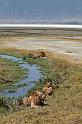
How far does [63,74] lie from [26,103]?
12616 mm

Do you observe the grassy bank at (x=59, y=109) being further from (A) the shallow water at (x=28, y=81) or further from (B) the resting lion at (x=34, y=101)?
(A) the shallow water at (x=28, y=81)

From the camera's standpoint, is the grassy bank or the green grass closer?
the grassy bank

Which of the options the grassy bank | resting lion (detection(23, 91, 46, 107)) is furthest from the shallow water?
resting lion (detection(23, 91, 46, 107))

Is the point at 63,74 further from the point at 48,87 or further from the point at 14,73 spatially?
the point at 48,87

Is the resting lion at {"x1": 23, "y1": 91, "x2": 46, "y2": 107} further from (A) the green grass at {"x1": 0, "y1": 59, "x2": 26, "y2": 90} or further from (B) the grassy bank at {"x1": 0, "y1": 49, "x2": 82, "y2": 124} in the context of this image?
(A) the green grass at {"x1": 0, "y1": 59, "x2": 26, "y2": 90}

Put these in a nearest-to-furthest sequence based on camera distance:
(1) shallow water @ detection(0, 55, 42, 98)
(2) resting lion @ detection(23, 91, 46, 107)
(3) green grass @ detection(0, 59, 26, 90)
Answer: (2) resting lion @ detection(23, 91, 46, 107) < (1) shallow water @ detection(0, 55, 42, 98) < (3) green grass @ detection(0, 59, 26, 90)

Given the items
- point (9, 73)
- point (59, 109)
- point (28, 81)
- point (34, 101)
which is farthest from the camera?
point (9, 73)

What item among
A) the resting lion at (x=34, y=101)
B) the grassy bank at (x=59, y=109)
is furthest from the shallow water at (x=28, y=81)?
the resting lion at (x=34, y=101)

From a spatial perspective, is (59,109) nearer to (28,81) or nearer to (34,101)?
(34,101)

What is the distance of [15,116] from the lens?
647 inches

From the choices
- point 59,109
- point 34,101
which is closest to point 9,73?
point 34,101

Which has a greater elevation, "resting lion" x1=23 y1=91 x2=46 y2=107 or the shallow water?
"resting lion" x1=23 y1=91 x2=46 y2=107

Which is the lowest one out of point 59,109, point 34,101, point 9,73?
point 9,73

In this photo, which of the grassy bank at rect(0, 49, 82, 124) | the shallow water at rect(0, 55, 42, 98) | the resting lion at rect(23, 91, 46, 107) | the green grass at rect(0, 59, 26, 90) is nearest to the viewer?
the grassy bank at rect(0, 49, 82, 124)
